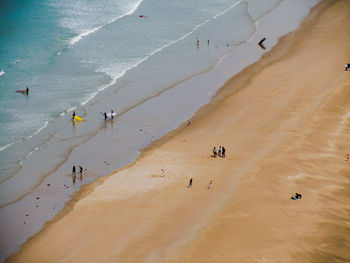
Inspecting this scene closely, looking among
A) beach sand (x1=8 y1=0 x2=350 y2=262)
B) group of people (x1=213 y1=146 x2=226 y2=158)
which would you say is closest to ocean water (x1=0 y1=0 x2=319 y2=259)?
beach sand (x1=8 y1=0 x2=350 y2=262)

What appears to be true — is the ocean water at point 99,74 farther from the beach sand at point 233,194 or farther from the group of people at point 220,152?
the group of people at point 220,152

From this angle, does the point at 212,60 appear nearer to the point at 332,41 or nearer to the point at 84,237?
the point at 332,41

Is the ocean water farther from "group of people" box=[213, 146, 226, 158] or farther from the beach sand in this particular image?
"group of people" box=[213, 146, 226, 158]

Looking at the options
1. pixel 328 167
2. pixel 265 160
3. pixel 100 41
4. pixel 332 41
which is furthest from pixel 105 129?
pixel 332 41

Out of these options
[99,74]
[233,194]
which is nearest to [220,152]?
[233,194]

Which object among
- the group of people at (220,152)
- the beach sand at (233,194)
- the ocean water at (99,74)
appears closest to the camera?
the beach sand at (233,194)

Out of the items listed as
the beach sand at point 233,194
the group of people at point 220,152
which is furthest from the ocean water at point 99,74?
the group of people at point 220,152

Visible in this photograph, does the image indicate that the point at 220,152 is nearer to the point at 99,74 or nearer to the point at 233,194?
the point at 233,194
